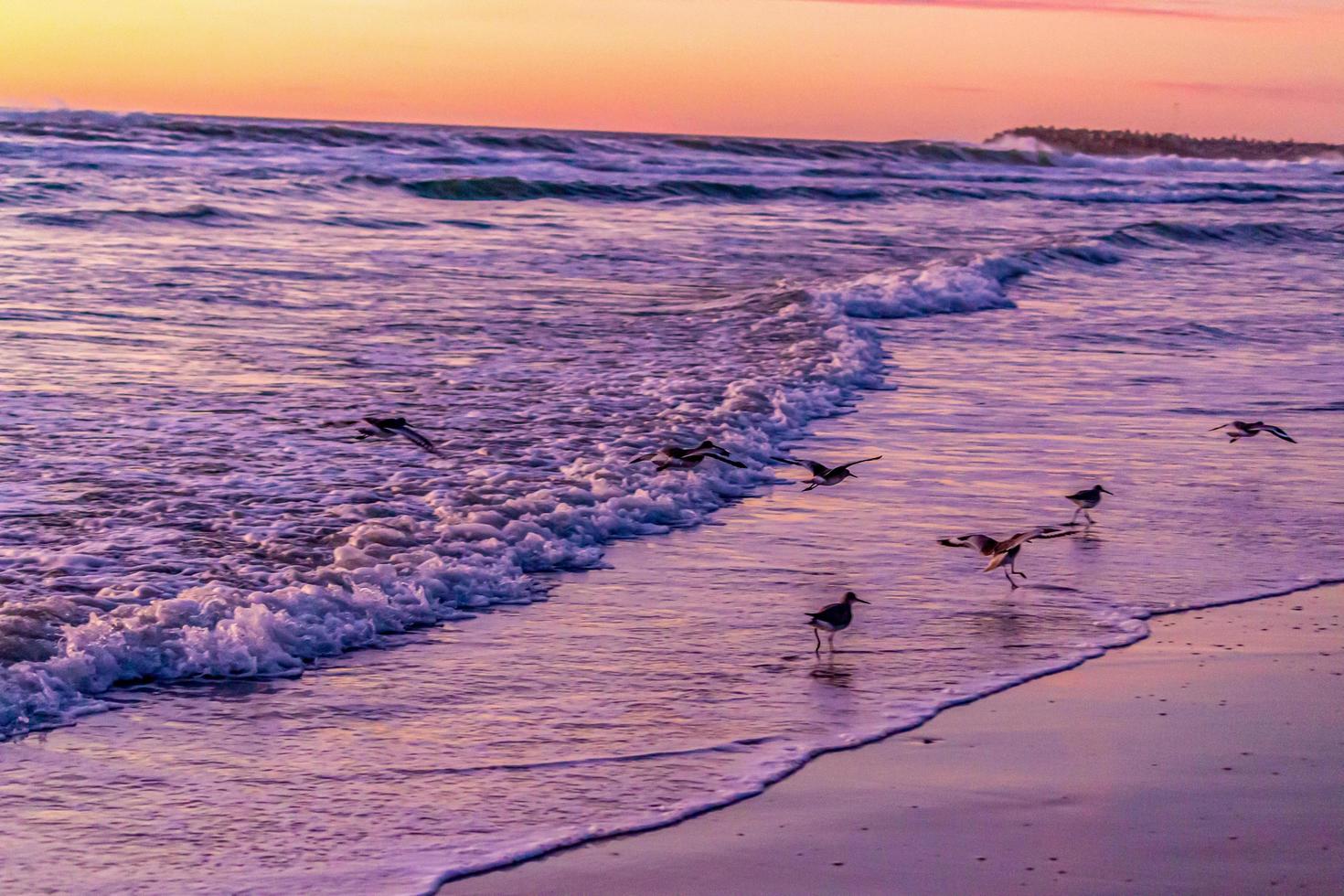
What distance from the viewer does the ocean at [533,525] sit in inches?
163

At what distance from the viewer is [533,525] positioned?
22.4ft

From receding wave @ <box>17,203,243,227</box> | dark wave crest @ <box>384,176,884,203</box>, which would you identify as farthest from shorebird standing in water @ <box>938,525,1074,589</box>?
dark wave crest @ <box>384,176,884,203</box>

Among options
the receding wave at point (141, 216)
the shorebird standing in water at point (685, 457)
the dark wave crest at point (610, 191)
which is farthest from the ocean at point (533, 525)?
the dark wave crest at point (610, 191)

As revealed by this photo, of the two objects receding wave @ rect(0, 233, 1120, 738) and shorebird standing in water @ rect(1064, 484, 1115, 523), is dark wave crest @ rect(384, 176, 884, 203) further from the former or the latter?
shorebird standing in water @ rect(1064, 484, 1115, 523)

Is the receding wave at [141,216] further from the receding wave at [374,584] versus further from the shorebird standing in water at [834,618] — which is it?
the shorebird standing in water at [834,618]

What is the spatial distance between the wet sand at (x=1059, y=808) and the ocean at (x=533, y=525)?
0.18 meters

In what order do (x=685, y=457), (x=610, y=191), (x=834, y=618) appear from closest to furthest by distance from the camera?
(x=834, y=618) → (x=685, y=457) → (x=610, y=191)

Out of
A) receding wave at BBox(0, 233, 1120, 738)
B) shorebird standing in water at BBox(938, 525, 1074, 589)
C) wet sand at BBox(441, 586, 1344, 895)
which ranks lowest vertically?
wet sand at BBox(441, 586, 1344, 895)

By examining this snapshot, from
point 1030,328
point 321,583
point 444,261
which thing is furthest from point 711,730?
point 444,261

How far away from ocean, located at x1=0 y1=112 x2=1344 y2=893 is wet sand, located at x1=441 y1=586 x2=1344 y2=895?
18 centimetres

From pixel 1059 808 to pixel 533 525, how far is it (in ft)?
10.8

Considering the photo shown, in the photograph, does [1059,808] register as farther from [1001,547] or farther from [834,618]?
[1001,547]

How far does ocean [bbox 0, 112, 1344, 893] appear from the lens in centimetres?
414

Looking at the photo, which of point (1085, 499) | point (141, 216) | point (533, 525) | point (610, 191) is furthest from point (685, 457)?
point (610, 191)
